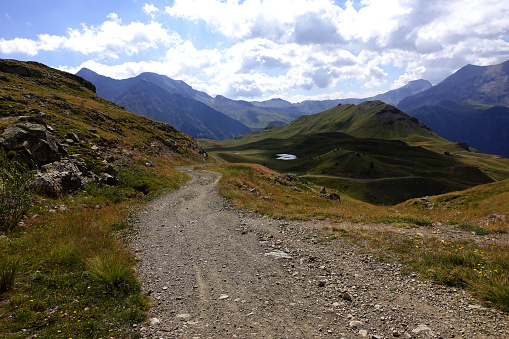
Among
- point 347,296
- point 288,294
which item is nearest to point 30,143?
point 288,294

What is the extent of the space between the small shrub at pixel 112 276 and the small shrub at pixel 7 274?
226 centimetres

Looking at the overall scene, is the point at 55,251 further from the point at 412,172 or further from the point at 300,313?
the point at 412,172

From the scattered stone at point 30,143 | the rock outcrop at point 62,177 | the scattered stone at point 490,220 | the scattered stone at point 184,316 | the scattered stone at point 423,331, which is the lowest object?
the scattered stone at point 490,220

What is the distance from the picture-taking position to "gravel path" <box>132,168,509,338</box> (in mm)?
7176

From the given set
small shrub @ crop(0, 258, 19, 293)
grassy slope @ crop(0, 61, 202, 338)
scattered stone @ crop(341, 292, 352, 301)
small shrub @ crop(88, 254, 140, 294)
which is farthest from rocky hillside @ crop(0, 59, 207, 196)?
scattered stone @ crop(341, 292, 352, 301)

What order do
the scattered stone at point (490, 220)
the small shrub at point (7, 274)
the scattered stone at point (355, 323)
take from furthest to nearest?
the scattered stone at point (490, 220)
the small shrub at point (7, 274)
the scattered stone at point (355, 323)

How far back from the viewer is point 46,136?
24.9 metres

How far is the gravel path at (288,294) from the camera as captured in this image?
23.5 ft

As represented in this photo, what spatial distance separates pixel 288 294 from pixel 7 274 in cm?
990

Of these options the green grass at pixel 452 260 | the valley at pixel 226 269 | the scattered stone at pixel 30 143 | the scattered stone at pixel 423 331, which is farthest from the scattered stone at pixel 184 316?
the scattered stone at pixel 30 143

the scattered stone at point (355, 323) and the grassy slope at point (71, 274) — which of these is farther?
the scattered stone at point (355, 323)

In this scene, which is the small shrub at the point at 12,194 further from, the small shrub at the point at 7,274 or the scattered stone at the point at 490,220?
Answer: the scattered stone at the point at 490,220

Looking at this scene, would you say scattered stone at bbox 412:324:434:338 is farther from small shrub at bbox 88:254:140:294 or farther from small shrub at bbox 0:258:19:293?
small shrub at bbox 0:258:19:293

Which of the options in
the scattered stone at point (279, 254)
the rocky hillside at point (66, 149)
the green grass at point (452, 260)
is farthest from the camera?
the rocky hillside at point (66, 149)
